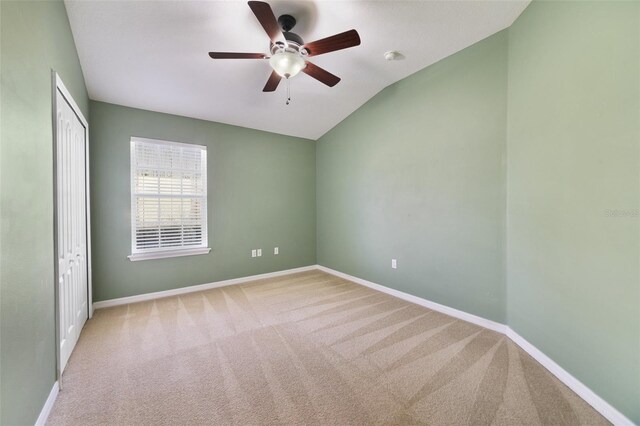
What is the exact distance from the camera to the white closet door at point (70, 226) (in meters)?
1.89

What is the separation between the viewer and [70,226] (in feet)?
7.13

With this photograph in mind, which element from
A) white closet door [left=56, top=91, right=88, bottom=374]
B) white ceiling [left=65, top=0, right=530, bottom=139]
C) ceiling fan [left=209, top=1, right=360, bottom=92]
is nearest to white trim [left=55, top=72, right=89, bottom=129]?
white closet door [left=56, top=91, right=88, bottom=374]

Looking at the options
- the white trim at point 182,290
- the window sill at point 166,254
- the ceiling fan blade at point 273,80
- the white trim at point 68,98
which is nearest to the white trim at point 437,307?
the white trim at point 182,290

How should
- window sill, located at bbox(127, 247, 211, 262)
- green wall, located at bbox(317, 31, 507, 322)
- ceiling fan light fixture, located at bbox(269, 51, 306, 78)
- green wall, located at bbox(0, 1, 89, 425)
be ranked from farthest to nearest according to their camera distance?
window sill, located at bbox(127, 247, 211, 262) < green wall, located at bbox(317, 31, 507, 322) < ceiling fan light fixture, located at bbox(269, 51, 306, 78) < green wall, located at bbox(0, 1, 89, 425)

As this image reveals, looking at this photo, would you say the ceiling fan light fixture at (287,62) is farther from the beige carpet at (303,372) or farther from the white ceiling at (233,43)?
the beige carpet at (303,372)

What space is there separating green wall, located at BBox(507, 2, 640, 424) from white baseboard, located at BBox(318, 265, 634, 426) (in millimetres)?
48

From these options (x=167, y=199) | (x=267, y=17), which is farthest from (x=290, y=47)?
(x=167, y=199)

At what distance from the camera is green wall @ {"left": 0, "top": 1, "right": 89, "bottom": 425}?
1.12 meters

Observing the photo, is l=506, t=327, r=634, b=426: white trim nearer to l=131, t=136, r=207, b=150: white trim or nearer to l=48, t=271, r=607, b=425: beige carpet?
l=48, t=271, r=607, b=425: beige carpet

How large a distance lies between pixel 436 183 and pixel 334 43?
1.96 m

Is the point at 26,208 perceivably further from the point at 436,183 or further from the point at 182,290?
the point at 436,183

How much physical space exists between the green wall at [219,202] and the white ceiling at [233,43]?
364 mm

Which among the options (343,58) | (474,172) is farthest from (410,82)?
(474,172)

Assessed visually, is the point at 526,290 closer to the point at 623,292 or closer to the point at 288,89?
the point at 623,292
